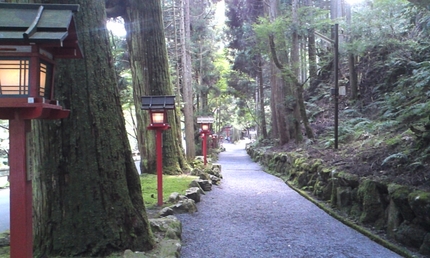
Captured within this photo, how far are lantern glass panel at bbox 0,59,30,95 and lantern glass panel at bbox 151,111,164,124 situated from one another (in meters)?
4.65

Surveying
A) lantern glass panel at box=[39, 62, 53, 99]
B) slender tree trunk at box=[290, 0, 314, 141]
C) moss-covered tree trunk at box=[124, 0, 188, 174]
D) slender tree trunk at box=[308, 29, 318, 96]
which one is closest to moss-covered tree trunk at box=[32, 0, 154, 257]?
lantern glass panel at box=[39, 62, 53, 99]

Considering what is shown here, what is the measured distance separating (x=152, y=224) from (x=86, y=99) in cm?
212

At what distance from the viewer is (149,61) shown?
10.5 meters

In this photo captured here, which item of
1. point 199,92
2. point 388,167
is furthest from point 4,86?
point 199,92

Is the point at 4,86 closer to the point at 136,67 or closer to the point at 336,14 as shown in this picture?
the point at 136,67

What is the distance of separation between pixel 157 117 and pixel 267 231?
3080mm

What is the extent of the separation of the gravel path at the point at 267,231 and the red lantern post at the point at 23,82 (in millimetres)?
2802

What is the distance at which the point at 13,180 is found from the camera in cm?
251

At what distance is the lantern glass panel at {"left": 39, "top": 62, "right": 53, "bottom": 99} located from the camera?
A: 259 centimetres

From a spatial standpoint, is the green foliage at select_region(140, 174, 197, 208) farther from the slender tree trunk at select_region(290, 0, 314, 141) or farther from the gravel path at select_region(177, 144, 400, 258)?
the slender tree trunk at select_region(290, 0, 314, 141)

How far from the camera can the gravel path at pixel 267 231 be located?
16.7 feet

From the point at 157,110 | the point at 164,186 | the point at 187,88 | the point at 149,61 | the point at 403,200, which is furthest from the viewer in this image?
the point at 187,88

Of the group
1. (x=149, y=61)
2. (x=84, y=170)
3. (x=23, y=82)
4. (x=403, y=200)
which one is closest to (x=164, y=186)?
(x=149, y=61)

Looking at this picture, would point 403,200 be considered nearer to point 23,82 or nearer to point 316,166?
point 316,166
